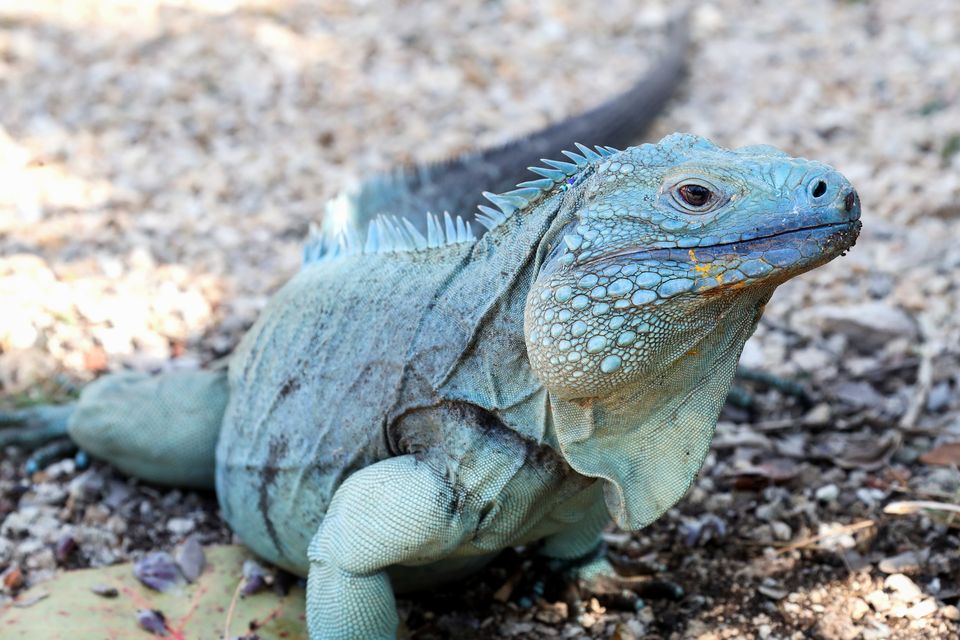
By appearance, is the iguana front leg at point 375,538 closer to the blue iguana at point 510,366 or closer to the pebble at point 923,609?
the blue iguana at point 510,366

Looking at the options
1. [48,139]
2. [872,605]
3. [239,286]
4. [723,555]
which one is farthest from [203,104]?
[872,605]

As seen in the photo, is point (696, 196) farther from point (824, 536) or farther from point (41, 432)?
point (41, 432)

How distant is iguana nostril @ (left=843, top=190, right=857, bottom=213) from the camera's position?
96.5 inches

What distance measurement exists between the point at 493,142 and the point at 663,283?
493cm

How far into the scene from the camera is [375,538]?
9.68 feet

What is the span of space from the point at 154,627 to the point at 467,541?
1.08 meters

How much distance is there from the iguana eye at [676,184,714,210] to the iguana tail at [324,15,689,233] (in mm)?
1448

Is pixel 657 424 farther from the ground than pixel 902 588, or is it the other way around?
pixel 657 424

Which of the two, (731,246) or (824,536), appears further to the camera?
(824,536)

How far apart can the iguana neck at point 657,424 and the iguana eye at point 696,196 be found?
0.84 feet

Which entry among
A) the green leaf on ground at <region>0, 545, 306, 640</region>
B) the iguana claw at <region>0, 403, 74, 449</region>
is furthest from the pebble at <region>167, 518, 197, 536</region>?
the iguana claw at <region>0, 403, 74, 449</region>

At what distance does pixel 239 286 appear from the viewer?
18.8ft

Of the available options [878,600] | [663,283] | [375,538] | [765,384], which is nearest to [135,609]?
[375,538]

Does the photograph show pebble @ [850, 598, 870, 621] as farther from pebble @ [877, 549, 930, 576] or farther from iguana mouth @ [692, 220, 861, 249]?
iguana mouth @ [692, 220, 861, 249]
